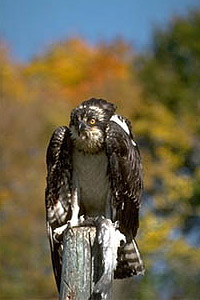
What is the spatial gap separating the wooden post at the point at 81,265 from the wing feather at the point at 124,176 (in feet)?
1.40

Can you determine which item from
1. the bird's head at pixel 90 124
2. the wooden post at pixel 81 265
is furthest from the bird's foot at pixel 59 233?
the bird's head at pixel 90 124

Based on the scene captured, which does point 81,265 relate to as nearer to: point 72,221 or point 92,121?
point 72,221

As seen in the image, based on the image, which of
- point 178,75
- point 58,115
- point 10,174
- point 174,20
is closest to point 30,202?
point 10,174

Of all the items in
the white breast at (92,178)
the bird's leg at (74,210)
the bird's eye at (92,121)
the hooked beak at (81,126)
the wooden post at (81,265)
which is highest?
the bird's eye at (92,121)

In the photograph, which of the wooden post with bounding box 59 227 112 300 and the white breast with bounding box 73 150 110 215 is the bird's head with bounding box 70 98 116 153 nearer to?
the white breast with bounding box 73 150 110 215

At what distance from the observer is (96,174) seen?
365 centimetres

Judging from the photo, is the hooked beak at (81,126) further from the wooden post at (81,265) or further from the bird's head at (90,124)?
the wooden post at (81,265)

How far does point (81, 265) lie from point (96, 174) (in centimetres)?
75

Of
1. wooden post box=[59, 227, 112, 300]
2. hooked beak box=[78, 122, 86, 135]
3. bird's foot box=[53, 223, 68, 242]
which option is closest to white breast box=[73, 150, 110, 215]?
hooked beak box=[78, 122, 86, 135]

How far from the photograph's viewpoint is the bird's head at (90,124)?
11.6 ft

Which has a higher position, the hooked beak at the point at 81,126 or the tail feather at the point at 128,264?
the hooked beak at the point at 81,126

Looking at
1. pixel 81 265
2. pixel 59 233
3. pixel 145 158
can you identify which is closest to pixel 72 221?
pixel 59 233

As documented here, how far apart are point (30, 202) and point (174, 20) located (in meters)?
5.72

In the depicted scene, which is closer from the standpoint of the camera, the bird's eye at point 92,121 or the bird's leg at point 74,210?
the bird's leg at point 74,210
